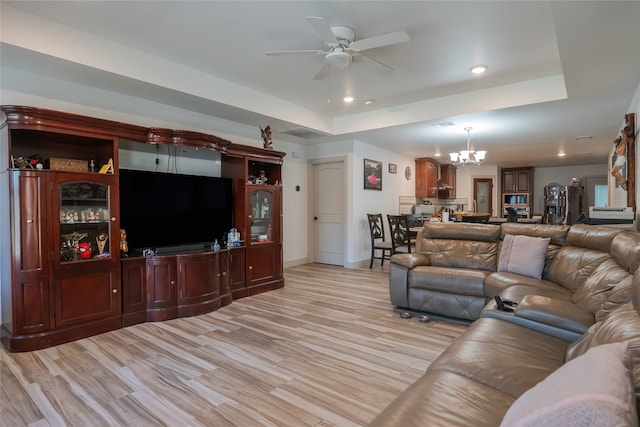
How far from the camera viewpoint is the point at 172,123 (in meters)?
4.27

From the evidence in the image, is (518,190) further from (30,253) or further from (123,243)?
(30,253)

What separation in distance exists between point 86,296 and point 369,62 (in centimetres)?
352

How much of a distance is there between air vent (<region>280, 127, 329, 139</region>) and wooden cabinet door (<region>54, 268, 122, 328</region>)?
10.8 ft

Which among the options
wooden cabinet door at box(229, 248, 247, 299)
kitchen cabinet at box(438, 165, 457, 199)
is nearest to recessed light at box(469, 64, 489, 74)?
wooden cabinet door at box(229, 248, 247, 299)

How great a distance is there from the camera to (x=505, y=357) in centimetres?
159

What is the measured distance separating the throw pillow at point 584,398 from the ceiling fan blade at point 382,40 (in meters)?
2.38

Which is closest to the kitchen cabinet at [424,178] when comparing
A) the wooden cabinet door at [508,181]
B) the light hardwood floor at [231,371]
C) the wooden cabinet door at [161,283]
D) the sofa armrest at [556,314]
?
the wooden cabinet door at [508,181]

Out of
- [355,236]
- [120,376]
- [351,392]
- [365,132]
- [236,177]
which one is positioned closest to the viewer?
[351,392]

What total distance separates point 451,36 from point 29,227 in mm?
4013

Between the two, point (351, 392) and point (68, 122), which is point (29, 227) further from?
point (351, 392)

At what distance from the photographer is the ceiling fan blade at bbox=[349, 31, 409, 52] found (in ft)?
8.42

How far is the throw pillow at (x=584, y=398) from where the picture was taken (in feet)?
2.18

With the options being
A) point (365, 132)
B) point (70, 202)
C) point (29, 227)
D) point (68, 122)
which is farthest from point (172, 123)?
point (365, 132)

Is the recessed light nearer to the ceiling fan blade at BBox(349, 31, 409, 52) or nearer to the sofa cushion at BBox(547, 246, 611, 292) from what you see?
the ceiling fan blade at BBox(349, 31, 409, 52)
